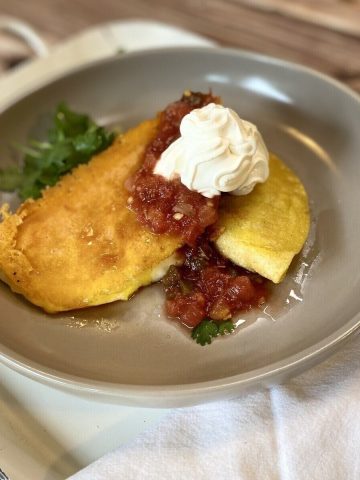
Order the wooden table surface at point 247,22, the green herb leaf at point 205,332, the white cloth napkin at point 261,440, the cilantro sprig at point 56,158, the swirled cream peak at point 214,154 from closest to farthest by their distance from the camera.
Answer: the white cloth napkin at point 261,440 < the green herb leaf at point 205,332 < the swirled cream peak at point 214,154 < the cilantro sprig at point 56,158 < the wooden table surface at point 247,22

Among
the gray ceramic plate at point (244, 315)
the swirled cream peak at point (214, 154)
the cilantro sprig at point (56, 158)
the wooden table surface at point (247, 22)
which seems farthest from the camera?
the wooden table surface at point (247, 22)

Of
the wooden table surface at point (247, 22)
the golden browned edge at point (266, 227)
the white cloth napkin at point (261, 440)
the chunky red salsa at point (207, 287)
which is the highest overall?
the wooden table surface at point (247, 22)

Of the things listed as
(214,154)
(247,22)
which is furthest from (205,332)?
(247,22)

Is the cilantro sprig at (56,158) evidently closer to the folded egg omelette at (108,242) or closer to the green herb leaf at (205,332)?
the folded egg omelette at (108,242)

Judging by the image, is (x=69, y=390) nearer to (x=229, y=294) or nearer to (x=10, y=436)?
(x=10, y=436)

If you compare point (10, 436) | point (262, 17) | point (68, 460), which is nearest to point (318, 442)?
point (68, 460)

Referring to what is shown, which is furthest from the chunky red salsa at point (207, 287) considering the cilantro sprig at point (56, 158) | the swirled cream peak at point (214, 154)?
the cilantro sprig at point (56, 158)
